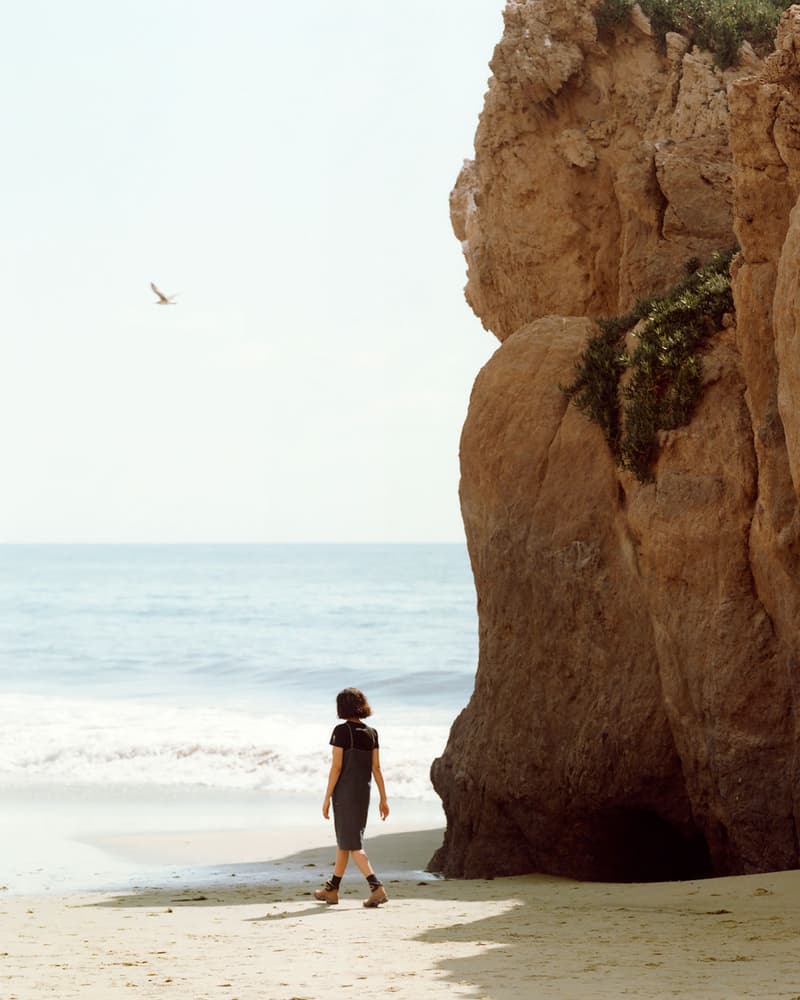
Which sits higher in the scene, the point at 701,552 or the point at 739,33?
the point at 739,33

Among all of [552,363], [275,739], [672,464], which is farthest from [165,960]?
[275,739]

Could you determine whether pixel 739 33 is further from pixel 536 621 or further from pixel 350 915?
pixel 350 915

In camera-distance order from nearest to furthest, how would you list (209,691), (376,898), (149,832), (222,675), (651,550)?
(376,898)
(651,550)
(149,832)
(209,691)
(222,675)

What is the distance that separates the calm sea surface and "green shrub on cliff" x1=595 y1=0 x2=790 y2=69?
456 inches

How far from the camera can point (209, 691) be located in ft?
126

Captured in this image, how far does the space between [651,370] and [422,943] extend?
6.33m

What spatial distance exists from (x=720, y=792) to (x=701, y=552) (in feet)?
6.82

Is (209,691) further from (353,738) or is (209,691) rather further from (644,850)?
(353,738)

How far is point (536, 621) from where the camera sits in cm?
1378

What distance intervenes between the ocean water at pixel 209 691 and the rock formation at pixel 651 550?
6634mm

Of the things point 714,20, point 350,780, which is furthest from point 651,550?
point 714,20

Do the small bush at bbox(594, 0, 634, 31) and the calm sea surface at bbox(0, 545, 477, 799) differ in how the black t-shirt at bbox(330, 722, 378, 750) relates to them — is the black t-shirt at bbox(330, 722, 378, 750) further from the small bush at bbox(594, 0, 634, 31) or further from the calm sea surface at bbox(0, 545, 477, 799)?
the calm sea surface at bbox(0, 545, 477, 799)

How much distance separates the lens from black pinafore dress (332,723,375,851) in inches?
434

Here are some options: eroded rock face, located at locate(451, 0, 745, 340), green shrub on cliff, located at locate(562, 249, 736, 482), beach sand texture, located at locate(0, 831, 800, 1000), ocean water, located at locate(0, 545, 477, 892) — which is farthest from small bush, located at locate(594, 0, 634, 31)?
ocean water, located at locate(0, 545, 477, 892)
